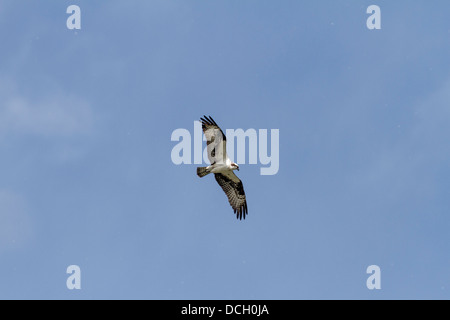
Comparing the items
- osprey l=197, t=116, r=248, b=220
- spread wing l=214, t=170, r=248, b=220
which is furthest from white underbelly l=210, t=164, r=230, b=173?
spread wing l=214, t=170, r=248, b=220

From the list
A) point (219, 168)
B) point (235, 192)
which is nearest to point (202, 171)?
point (219, 168)

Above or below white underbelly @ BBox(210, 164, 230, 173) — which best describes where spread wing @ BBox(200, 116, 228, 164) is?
above

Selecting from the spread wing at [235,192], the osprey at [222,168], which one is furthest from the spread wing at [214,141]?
the spread wing at [235,192]

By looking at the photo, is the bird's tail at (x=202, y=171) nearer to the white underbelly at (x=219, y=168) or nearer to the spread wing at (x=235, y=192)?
the white underbelly at (x=219, y=168)

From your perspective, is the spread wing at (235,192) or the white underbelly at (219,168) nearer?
the white underbelly at (219,168)

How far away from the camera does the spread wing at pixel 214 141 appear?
24.8 meters

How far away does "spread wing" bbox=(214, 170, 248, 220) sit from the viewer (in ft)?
88.6

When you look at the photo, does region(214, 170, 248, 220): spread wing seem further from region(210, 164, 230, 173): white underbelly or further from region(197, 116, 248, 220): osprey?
region(210, 164, 230, 173): white underbelly

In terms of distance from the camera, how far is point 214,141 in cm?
2502

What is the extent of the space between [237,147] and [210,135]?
1.05 meters

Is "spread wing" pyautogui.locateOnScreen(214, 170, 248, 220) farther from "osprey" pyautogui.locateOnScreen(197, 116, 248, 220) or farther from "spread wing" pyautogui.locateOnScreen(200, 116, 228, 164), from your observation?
"spread wing" pyautogui.locateOnScreen(200, 116, 228, 164)

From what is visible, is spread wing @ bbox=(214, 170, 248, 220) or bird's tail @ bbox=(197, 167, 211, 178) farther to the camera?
spread wing @ bbox=(214, 170, 248, 220)
